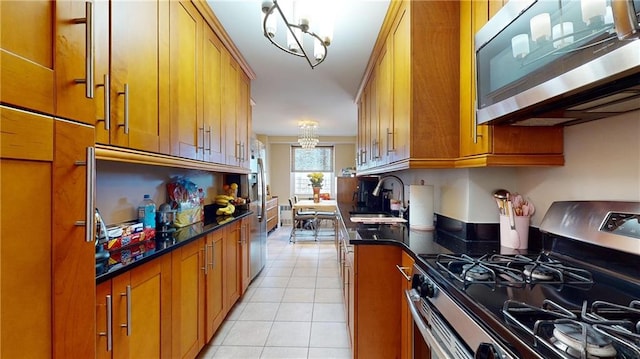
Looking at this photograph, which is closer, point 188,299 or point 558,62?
point 558,62

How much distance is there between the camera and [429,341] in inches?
40.2

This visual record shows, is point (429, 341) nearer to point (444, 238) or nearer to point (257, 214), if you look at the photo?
point (444, 238)

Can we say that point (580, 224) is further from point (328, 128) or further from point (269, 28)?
point (328, 128)

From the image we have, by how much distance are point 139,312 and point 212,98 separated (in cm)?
158

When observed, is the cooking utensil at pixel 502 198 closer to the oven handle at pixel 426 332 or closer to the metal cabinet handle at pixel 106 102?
the oven handle at pixel 426 332

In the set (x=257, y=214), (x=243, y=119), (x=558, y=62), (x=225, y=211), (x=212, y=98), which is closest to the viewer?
(x=558, y=62)

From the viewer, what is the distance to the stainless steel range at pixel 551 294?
1.96ft

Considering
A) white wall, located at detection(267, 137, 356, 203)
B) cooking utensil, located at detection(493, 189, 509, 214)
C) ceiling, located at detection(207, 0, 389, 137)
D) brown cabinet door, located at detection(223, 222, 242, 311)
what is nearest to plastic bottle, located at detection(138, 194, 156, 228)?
brown cabinet door, located at detection(223, 222, 242, 311)

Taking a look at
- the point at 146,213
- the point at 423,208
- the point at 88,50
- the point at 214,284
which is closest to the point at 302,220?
the point at 214,284

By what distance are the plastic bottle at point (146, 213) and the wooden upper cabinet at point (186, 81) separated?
376mm

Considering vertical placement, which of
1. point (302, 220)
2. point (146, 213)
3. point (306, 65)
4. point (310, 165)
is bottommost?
point (302, 220)

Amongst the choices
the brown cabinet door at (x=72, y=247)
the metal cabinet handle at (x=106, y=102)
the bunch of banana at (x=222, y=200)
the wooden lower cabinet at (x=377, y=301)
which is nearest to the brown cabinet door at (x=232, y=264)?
the bunch of banana at (x=222, y=200)

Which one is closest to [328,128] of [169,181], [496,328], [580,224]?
[169,181]

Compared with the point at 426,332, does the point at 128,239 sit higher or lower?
higher
